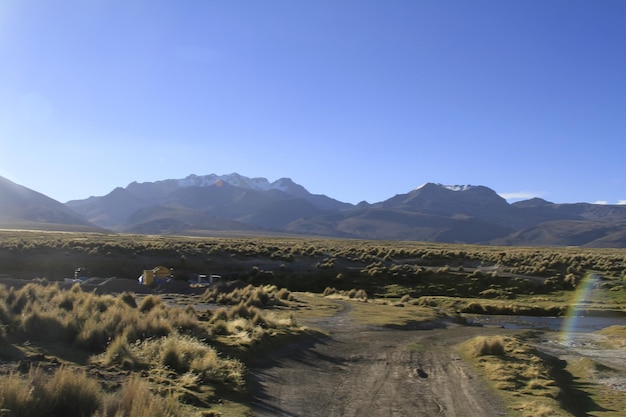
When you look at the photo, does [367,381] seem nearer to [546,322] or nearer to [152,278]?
[546,322]

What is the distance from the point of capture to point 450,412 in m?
12.7

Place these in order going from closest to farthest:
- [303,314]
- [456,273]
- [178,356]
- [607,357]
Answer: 1. [178,356]
2. [607,357]
3. [303,314]
4. [456,273]

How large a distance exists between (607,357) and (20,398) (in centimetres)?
2213

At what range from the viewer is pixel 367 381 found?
599 inches

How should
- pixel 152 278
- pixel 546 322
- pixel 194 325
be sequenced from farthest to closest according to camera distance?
pixel 152 278
pixel 546 322
pixel 194 325

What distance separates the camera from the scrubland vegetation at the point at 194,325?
9.18m

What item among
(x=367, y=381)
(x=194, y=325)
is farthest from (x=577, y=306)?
(x=194, y=325)

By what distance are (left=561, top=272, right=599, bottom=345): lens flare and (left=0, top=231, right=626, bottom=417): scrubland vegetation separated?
34 centimetres

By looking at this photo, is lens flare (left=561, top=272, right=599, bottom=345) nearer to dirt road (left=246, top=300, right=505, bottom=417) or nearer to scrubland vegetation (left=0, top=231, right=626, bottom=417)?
scrubland vegetation (left=0, top=231, right=626, bottom=417)

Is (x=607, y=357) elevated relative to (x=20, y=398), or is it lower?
lower

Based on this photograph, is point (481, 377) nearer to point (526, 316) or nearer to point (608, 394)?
point (608, 394)

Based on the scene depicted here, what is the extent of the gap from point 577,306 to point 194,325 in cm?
3350

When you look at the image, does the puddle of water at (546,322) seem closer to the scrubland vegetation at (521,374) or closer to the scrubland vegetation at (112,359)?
the scrubland vegetation at (521,374)

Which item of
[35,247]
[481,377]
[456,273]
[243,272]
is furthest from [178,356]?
[35,247]
